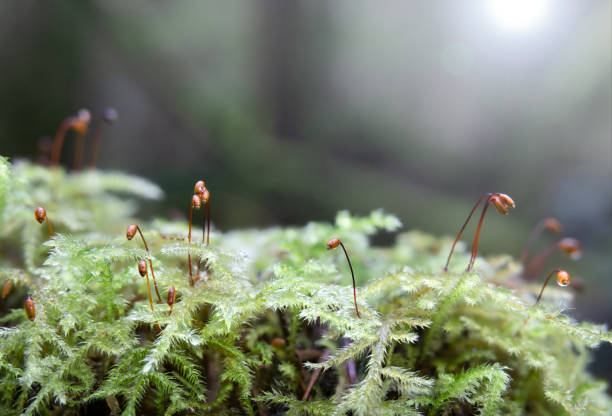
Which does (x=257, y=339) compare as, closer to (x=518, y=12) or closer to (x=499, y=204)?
(x=499, y=204)

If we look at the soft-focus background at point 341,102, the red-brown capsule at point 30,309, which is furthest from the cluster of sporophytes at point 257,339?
the soft-focus background at point 341,102

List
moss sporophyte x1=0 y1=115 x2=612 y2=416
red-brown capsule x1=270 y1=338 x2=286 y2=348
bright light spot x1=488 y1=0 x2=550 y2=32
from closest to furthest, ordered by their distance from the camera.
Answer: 1. moss sporophyte x1=0 y1=115 x2=612 y2=416
2. red-brown capsule x1=270 y1=338 x2=286 y2=348
3. bright light spot x1=488 y1=0 x2=550 y2=32

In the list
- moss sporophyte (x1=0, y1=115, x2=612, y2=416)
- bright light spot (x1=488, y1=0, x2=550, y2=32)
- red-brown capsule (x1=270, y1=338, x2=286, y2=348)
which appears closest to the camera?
moss sporophyte (x1=0, y1=115, x2=612, y2=416)

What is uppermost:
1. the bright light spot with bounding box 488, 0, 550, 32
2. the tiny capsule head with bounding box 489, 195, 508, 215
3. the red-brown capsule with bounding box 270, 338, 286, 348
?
the bright light spot with bounding box 488, 0, 550, 32

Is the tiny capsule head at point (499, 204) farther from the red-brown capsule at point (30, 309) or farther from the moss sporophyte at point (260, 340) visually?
the red-brown capsule at point (30, 309)

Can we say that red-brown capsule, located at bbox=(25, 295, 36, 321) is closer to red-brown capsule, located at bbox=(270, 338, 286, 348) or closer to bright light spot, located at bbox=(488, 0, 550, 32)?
red-brown capsule, located at bbox=(270, 338, 286, 348)

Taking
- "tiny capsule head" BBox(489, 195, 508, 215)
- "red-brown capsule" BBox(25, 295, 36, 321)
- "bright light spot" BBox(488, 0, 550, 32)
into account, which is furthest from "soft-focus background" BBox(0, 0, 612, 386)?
"red-brown capsule" BBox(25, 295, 36, 321)
